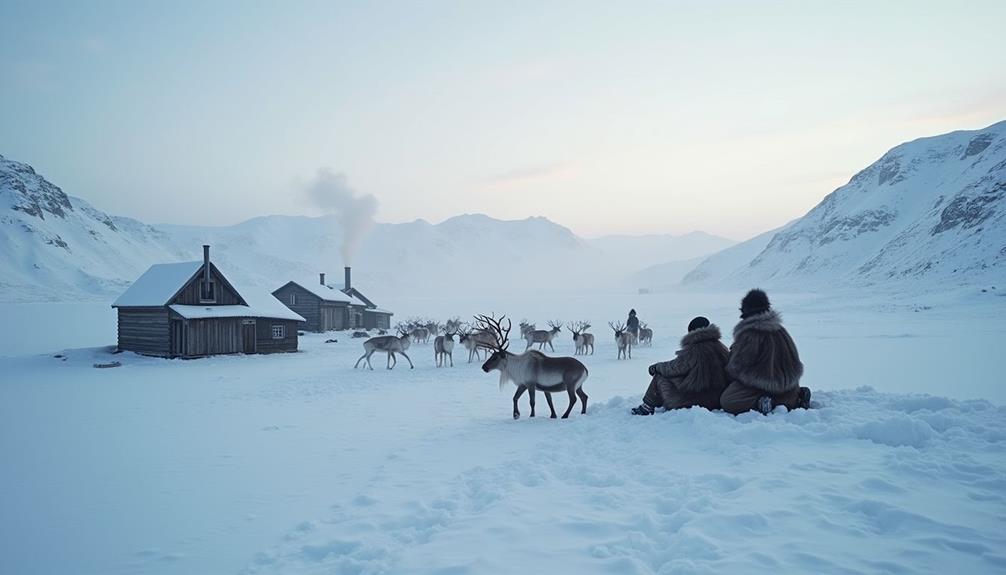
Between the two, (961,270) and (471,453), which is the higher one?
(961,270)

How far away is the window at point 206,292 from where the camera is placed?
99.6 feet

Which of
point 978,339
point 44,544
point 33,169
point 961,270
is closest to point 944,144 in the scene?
point 961,270

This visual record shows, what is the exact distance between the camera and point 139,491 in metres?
7.43

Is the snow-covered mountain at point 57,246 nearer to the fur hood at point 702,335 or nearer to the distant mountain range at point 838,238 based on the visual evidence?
the distant mountain range at point 838,238

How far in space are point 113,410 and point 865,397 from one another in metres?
17.4

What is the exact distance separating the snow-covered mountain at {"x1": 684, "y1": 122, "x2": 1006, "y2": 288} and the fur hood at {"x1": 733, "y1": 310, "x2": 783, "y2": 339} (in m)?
77.2

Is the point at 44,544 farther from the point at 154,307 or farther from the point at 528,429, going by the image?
the point at 154,307

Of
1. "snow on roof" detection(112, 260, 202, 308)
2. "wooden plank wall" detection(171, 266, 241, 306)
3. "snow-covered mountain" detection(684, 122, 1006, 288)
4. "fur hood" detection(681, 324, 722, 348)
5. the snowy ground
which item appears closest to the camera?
the snowy ground

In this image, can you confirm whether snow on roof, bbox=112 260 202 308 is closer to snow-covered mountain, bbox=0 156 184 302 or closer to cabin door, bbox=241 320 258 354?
cabin door, bbox=241 320 258 354

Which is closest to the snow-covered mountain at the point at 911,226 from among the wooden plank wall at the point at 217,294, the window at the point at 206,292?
the wooden plank wall at the point at 217,294

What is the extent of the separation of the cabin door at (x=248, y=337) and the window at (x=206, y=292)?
2.28m

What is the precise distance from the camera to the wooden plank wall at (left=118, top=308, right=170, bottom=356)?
28.6 metres

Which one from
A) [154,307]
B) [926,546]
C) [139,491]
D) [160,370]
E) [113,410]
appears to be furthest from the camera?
[154,307]

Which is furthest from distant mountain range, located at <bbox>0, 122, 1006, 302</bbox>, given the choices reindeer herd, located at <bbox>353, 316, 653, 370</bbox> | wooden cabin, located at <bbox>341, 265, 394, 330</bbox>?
reindeer herd, located at <bbox>353, 316, 653, 370</bbox>
